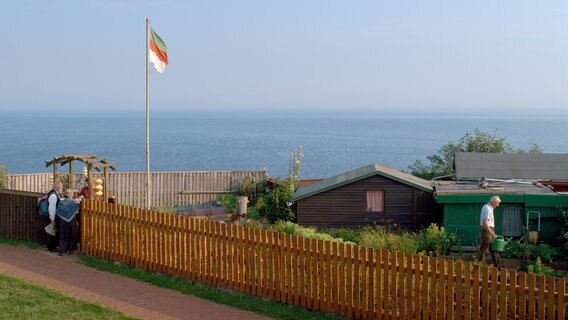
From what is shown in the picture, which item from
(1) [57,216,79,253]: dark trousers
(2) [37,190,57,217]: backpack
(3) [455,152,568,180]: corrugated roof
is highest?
(3) [455,152,568,180]: corrugated roof

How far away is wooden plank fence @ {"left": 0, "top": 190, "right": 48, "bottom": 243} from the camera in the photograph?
17.4 metres

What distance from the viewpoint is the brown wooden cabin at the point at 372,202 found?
23.2 meters

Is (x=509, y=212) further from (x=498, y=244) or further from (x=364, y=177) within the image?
(x=364, y=177)

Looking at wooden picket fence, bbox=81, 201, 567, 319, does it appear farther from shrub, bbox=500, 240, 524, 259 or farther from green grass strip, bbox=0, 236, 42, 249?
shrub, bbox=500, 240, 524, 259

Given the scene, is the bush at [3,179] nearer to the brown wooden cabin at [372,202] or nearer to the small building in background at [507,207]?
the brown wooden cabin at [372,202]

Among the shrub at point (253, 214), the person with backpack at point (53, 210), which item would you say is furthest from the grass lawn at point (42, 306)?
the shrub at point (253, 214)

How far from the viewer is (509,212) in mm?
20484

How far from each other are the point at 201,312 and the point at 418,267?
350 centimetres

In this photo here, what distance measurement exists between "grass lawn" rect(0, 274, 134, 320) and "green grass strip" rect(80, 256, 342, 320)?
6.11ft

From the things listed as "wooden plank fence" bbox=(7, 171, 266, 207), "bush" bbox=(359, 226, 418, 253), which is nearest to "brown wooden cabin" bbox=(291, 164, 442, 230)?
"bush" bbox=(359, 226, 418, 253)

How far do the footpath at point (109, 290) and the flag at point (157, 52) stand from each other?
9683 mm

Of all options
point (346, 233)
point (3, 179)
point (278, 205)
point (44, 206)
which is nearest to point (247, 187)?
point (278, 205)

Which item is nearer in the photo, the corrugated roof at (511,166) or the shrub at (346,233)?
the shrub at (346,233)

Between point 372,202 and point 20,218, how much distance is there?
10652 millimetres
